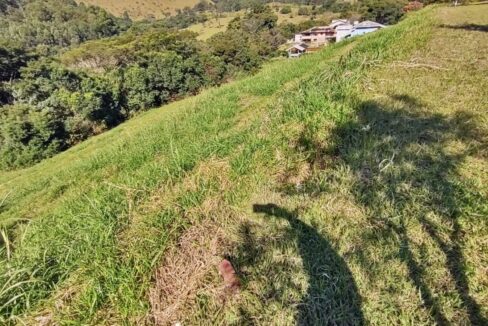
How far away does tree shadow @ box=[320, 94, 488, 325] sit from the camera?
2.05m

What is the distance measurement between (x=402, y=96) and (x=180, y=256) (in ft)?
11.8

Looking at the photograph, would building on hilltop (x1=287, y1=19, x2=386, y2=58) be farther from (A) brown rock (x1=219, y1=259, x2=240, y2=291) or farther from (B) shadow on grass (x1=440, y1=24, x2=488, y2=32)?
(A) brown rock (x1=219, y1=259, x2=240, y2=291)

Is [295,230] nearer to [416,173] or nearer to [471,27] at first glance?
[416,173]

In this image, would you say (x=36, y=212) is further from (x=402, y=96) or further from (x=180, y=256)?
(x=402, y=96)

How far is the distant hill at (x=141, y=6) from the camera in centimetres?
14525

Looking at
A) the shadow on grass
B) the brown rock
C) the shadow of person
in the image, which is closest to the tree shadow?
the shadow of person

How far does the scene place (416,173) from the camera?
9.00 feet

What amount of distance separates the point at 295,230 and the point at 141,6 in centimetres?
17778

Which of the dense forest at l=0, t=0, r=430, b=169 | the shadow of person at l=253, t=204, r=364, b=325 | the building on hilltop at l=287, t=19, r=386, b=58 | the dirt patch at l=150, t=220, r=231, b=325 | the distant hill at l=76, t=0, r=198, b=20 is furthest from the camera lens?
the distant hill at l=76, t=0, r=198, b=20

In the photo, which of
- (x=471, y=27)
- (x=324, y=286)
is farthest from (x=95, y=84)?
(x=324, y=286)

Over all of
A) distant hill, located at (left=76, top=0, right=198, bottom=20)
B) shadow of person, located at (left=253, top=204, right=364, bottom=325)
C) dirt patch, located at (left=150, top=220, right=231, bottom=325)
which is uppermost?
dirt patch, located at (left=150, top=220, right=231, bottom=325)

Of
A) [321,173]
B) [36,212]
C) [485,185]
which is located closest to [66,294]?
[321,173]

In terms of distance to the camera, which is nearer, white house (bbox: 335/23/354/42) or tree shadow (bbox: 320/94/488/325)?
tree shadow (bbox: 320/94/488/325)

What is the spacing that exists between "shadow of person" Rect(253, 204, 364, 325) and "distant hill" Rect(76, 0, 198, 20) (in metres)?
166
